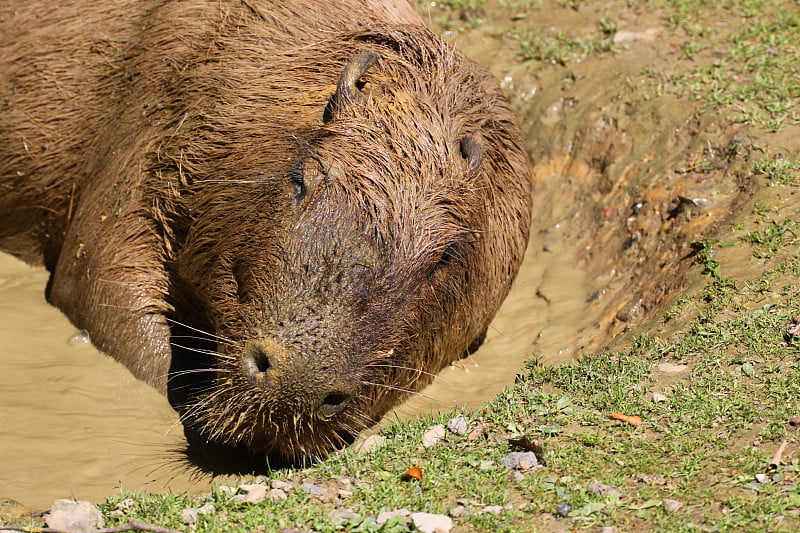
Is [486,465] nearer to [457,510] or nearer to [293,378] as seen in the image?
[457,510]

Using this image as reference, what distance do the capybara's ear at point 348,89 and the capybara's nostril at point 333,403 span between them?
1.42 metres

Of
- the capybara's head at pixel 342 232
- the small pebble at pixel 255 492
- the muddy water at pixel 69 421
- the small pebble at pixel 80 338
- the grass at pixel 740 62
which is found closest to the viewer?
the small pebble at pixel 255 492

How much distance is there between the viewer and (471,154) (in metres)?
4.61

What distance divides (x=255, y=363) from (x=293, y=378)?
0.65 feet

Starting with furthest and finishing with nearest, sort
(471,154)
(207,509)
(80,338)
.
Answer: (80,338)
(471,154)
(207,509)

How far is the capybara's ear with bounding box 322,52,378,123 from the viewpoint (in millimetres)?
4539

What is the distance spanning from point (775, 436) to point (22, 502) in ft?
10.2

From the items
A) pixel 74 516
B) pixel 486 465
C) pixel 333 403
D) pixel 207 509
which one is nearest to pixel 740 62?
pixel 486 465

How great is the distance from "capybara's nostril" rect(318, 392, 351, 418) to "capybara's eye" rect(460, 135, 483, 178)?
4.32 ft

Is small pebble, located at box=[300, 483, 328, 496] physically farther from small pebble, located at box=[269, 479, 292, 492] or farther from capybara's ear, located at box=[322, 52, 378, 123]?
capybara's ear, located at box=[322, 52, 378, 123]

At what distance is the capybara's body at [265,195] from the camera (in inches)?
158

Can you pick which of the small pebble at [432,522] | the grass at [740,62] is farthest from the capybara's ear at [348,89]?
the grass at [740,62]

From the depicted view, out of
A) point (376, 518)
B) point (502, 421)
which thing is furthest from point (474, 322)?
point (376, 518)

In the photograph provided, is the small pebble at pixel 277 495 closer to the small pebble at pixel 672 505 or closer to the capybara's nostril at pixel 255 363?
the capybara's nostril at pixel 255 363
